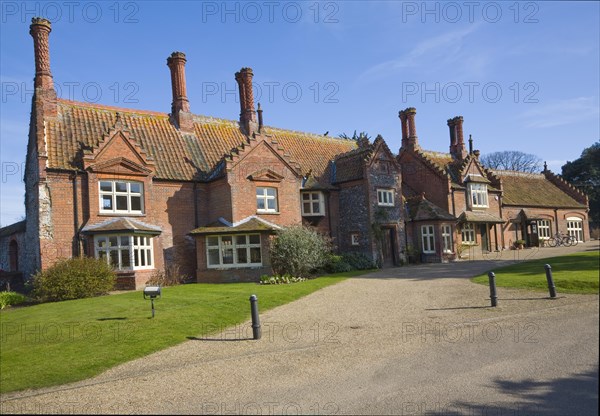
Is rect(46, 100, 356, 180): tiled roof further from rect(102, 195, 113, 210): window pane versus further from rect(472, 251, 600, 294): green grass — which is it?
rect(472, 251, 600, 294): green grass

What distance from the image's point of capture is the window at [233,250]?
83.6ft

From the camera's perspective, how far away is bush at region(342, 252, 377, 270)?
29.5 m

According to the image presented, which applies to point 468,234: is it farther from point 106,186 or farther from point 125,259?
point 106,186

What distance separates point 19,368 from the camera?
10594 millimetres

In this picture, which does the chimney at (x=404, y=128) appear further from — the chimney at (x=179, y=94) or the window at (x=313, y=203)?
the chimney at (x=179, y=94)

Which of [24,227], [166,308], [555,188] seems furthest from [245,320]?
[555,188]

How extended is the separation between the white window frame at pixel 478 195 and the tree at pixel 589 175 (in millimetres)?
23107

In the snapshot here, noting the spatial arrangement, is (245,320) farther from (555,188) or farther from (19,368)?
(555,188)

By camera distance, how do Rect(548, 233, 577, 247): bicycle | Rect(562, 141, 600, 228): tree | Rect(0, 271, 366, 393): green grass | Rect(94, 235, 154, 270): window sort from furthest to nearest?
Rect(562, 141, 600, 228): tree
Rect(548, 233, 577, 247): bicycle
Rect(94, 235, 154, 270): window
Rect(0, 271, 366, 393): green grass

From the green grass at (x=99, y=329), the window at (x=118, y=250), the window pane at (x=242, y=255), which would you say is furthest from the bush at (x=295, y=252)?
the window at (x=118, y=250)

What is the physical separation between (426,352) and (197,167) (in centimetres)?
2111

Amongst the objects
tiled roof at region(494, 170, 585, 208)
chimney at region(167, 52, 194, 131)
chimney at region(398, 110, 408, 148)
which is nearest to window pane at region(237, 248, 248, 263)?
chimney at region(167, 52, 194, 131)

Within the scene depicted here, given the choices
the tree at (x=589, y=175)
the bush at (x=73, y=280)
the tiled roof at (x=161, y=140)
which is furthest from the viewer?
the tree at (x=589, y=175)

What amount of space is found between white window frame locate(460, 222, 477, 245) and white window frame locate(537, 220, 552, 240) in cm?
988
